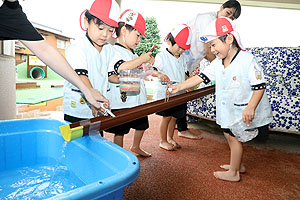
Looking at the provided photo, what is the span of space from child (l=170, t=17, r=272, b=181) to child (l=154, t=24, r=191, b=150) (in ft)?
1.33

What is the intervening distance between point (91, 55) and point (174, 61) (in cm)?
85

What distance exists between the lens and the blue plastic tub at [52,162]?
0.63m

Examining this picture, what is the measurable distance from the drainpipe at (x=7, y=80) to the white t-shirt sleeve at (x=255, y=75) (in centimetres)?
155

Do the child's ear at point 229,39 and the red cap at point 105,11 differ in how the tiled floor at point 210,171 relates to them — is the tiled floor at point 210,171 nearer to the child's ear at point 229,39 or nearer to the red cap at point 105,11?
the red cap at point 105,11

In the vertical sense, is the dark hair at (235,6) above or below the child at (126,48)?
above

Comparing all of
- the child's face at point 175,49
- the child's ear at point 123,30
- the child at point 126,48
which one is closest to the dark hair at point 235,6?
the child's face at point 175,49

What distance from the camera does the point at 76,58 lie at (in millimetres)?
1096

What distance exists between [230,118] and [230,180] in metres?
0.38

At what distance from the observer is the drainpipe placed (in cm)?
145

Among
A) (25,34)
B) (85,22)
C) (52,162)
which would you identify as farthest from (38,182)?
(85,22)

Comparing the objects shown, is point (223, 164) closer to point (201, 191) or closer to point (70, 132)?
point (201, 191)

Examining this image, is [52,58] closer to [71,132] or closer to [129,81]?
[71,132]

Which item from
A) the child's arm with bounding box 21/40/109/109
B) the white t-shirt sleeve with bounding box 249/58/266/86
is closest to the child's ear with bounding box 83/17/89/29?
the child's arm with bounding box 21/40/109/109

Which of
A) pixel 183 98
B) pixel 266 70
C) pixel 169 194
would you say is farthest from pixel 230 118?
pixel 266 70
